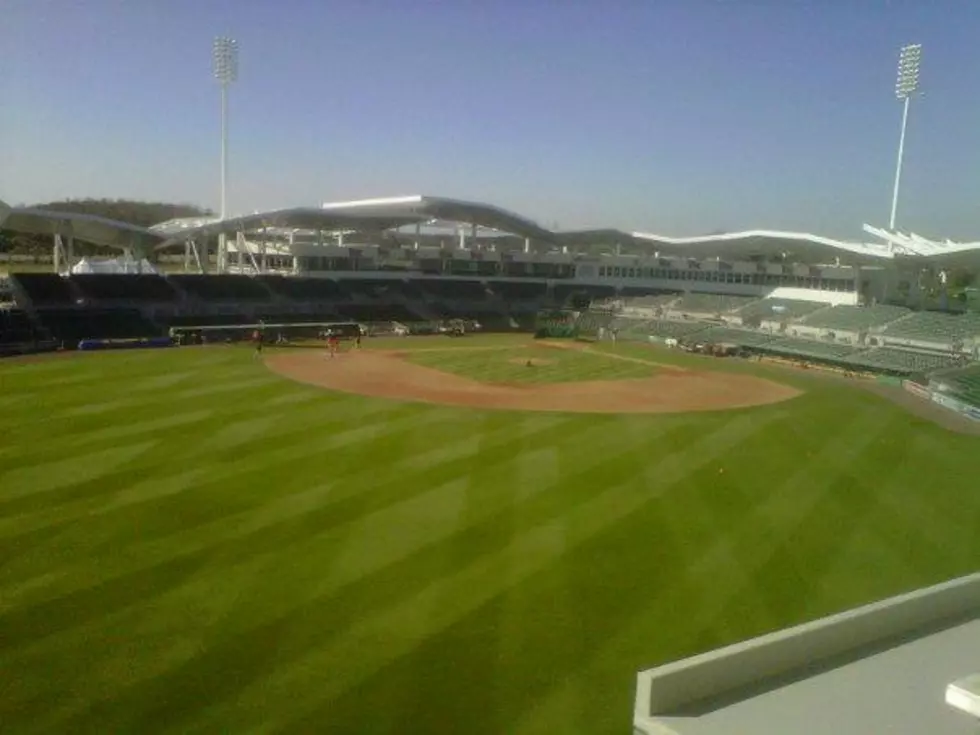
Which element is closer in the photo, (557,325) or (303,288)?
(557,325)

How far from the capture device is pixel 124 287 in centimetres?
5062

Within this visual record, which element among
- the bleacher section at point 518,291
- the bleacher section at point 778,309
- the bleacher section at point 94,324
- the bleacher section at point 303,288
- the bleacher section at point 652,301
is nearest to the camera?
the bleacher section at point 94,324

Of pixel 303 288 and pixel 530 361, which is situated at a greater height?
pixel 303 288

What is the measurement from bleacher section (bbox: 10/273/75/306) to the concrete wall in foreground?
48.1 m

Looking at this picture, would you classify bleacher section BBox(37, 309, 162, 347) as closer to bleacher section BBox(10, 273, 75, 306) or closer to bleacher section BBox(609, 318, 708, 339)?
bleacher section BBox(10, 273, 75, 306)

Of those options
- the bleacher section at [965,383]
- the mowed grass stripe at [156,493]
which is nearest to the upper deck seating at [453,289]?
the bleacher section at [965,383]

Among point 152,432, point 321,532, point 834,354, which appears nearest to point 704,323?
point 834,354

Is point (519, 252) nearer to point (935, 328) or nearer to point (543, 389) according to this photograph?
point (935, 328)

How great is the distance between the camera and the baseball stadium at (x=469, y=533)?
9.45m

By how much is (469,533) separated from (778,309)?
4871 centimetres

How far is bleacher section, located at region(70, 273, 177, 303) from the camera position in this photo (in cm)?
4894

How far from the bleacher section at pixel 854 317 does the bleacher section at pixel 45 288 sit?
46666 mm

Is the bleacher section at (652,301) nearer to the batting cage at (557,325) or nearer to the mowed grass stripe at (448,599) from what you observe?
the batting cage at (557,325)

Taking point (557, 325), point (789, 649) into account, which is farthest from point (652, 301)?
point (789, 649)
